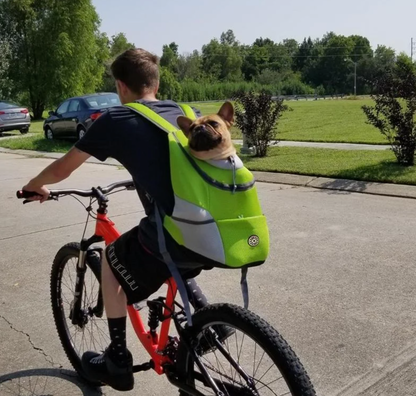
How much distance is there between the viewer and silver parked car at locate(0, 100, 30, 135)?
23597 millimetres

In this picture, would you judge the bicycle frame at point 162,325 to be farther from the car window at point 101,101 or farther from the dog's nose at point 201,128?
the car window at point 101,101

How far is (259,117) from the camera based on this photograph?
12.2 metres

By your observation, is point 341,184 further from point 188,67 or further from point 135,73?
point 188,67

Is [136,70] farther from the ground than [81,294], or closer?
farther from the ground

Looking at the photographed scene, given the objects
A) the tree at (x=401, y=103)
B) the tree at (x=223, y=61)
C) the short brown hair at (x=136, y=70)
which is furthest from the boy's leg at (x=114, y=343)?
the tree at (x=223, y=61)

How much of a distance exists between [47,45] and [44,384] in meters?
38.0

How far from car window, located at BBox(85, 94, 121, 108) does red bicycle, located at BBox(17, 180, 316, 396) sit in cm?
1457

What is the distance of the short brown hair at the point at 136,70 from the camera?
8.49 feet

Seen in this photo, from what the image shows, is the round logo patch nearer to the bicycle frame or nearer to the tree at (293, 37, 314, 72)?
the bicycle frame

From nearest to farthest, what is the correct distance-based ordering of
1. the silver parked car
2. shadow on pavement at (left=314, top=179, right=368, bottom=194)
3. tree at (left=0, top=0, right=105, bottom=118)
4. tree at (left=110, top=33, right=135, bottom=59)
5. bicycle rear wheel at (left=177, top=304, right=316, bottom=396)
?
1. bicycle rear wheel at (left=177, top=304, right=316, bottom=396)
2. shadow on pavement at (left=314, top=179, right=368, bottom=194)
3. the silver parked car
4. tree at (left=0, top=0, right=105, bottom=118)
5. tree at (left=110, top=33, right=135, bottom=59)

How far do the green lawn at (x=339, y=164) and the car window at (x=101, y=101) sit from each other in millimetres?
6303

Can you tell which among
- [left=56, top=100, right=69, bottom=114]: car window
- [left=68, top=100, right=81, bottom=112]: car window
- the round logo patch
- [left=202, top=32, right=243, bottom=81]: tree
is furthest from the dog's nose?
[left=202, top=32, right=243, bottom=81]: tree

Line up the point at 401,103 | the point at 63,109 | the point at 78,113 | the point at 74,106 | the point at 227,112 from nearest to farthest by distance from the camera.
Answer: the point at 227,112
the point at 401,103
the point at 78,113
the point at 74,106
the point at 63,109

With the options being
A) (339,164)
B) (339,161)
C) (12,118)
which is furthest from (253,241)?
(12,118)
